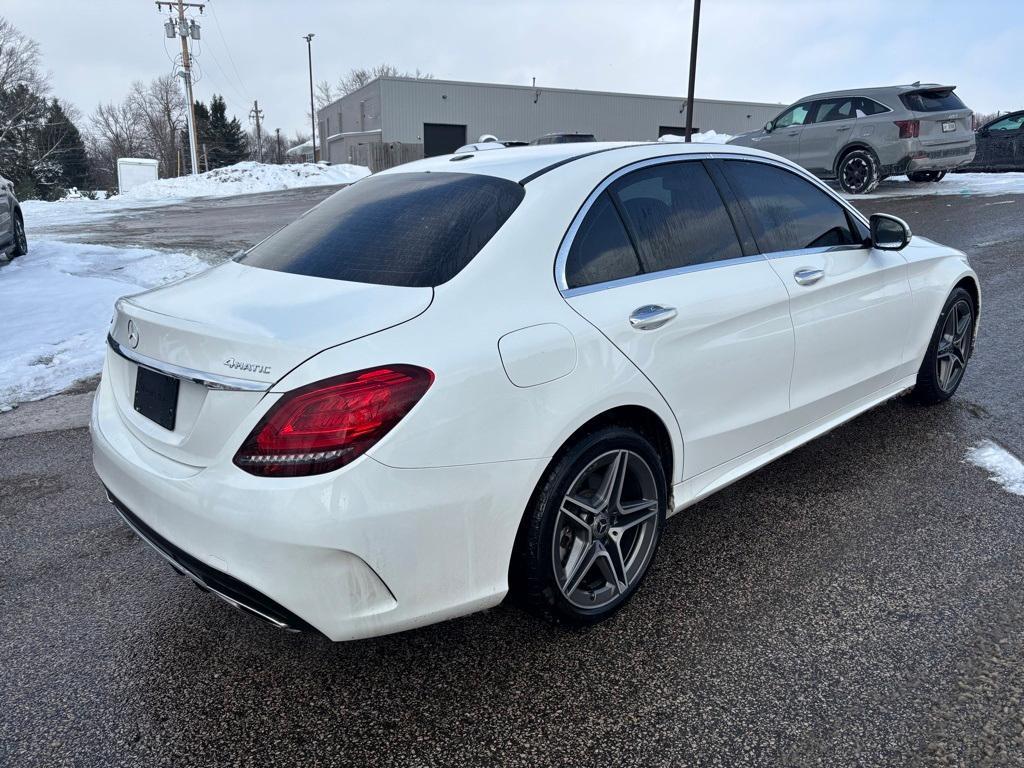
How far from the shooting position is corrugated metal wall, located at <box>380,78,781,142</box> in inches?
1706

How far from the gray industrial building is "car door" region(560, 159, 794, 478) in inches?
1526

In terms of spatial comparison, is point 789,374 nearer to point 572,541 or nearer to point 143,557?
point 572,541

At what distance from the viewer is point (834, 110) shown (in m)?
14.2

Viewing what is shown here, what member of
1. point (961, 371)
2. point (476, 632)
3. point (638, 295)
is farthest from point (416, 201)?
point (961, 371)

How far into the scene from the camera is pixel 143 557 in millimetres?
3281

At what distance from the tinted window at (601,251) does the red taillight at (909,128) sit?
12958 mm

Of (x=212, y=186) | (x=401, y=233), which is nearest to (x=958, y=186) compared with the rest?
(x=401, y=233)

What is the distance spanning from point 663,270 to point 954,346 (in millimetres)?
2826

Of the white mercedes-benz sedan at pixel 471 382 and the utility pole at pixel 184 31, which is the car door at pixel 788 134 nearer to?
the white mercedes-benz sedan at pixel 471 382

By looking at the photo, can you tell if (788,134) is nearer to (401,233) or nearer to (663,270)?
(663,270)

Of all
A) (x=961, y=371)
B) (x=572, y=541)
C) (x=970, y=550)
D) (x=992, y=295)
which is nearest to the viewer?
(x=572, y=541)

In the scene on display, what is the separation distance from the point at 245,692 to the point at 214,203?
2560 centimetres

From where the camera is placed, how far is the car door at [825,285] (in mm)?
3381

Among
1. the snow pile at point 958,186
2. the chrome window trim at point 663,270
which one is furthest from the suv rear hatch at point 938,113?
the chrome window trim at point 663,270
